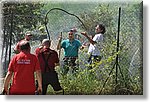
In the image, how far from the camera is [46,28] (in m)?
3.62

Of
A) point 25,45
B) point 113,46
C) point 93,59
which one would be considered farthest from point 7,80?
point 113,46

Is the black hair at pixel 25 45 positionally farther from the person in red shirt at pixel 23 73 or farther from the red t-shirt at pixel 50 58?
the red t-shirt at pixel 50 58

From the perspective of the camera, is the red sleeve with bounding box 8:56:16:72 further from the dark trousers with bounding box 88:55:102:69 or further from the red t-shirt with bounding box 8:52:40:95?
the dark trousers with bounding box 88:55:102:69

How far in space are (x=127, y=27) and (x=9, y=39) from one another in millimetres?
866

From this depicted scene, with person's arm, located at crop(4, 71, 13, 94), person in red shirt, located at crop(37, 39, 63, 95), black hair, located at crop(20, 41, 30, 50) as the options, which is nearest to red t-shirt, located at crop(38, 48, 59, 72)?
person in red shirt, located at crop(37, 39, 63, 95)

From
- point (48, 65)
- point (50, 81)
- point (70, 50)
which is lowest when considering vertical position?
point (50, 81)

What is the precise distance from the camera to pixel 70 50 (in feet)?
11.9

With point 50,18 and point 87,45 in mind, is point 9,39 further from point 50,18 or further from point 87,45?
point 87,45

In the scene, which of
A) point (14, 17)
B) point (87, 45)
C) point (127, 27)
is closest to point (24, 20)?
point (14, 17)

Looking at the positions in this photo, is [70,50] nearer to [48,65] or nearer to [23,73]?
[48,65]

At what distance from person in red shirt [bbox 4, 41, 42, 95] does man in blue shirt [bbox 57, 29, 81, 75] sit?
0.21 metres

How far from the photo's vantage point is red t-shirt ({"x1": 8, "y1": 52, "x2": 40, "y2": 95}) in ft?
11.7

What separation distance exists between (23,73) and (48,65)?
7.5 inches

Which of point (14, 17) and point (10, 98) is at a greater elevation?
point (14, 17)
